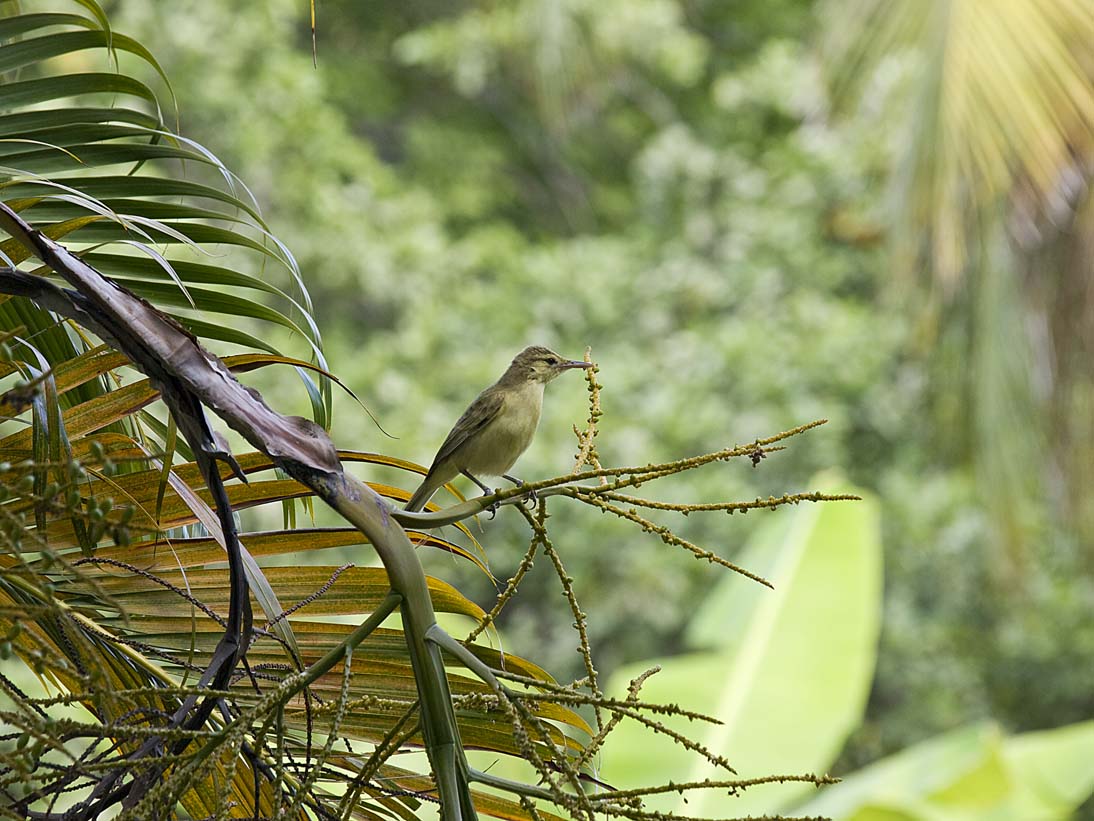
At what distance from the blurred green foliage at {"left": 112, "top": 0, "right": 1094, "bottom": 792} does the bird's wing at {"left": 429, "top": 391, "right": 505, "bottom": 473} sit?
4896 millimetres

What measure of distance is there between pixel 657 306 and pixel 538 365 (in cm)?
705

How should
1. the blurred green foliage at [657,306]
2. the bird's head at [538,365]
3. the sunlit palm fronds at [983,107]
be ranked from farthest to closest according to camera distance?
the blurred green foliage at [657,306] < the sunlit palm fronds at [983,107] < the bird's head at [538,365]

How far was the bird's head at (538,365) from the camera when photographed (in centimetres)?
253

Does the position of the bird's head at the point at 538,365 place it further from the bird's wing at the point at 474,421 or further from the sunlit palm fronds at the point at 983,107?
the sunlit palm fronds at the point at 983,107

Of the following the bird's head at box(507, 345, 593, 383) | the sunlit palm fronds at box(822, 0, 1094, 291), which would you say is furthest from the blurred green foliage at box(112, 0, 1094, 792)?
the bird's head at box(507, 345, 593, 383)

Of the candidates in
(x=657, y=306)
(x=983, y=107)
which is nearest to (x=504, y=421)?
(x=983, y=107)

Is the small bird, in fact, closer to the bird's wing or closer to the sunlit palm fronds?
the bird's wing

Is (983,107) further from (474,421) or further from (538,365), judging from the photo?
(474,421)

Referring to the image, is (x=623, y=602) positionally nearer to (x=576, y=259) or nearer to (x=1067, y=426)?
(x=576, y=259)

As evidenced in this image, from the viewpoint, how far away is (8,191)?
1.39m

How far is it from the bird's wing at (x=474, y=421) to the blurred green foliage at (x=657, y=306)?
16.1 ft

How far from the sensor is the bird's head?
2.53 m

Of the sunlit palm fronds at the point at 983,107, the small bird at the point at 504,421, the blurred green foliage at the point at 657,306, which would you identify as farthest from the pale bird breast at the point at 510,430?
the blurred green foliage at the point at 657,306

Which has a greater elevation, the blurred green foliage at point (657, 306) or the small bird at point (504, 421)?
the blurred green foliage at point (657, 306)
